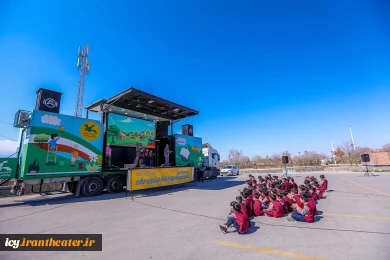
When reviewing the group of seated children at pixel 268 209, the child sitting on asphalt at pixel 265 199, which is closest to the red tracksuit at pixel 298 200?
the group of seated children at pixel 268 209

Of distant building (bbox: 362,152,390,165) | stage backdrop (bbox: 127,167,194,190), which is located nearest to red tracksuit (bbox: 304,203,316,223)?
stage backdrop (bbox: 127,167,194,190)

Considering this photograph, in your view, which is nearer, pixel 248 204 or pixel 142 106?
pixel 248 204

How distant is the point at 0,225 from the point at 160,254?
539 cm

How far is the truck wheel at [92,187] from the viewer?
9.94 m

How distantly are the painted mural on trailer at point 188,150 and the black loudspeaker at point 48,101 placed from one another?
931 centimetres

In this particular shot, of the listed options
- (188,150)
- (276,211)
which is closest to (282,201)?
(276,211)

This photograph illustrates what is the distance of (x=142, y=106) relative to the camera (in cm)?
1483

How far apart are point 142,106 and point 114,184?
6434mm

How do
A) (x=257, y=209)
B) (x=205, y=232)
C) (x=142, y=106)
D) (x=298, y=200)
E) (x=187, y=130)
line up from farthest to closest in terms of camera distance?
1. (x=187, y=130)
2. (x=142, y=106)
3. (x=257, y=209)
4. (x=298, y=200)
5. (x=205, y=232)

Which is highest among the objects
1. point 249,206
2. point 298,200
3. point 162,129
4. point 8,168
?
point 162,129

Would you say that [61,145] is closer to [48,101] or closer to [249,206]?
[48,101]

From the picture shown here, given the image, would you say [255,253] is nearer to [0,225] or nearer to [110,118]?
[0,225]

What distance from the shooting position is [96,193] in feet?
33.9

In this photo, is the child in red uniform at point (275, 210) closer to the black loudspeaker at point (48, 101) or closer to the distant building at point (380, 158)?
the black loudspeaker at point (48, 101)
